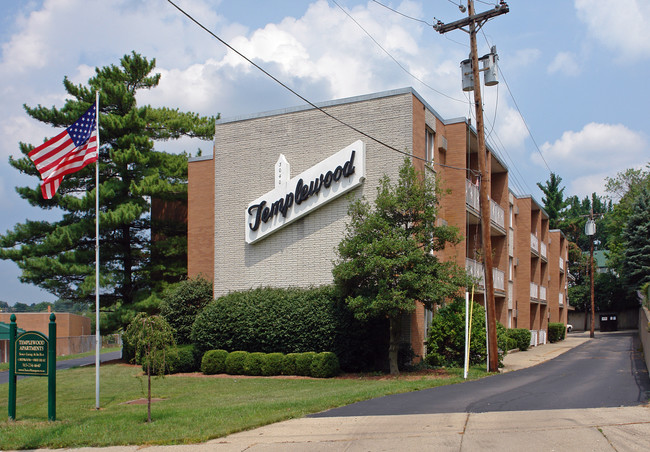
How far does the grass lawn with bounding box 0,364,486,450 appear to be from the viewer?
10.5 metres

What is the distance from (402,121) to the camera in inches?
894

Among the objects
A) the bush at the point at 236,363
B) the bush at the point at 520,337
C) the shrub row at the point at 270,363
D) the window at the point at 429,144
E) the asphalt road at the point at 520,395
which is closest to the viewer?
the asphalt road at the point at 520,395

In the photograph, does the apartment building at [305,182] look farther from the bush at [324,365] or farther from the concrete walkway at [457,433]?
the concrete walkway at [457,433]

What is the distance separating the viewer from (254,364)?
21.6 m

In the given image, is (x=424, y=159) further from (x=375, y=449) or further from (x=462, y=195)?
(x=375, y=449)

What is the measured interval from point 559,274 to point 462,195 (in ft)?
105

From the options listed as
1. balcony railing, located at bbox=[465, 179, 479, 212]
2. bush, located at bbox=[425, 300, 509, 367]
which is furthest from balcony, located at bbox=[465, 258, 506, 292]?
bush, located at bbox=[425, 300, 509, 367]

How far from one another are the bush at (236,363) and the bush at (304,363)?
2149 millimetres

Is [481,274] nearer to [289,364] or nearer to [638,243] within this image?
[289,364]

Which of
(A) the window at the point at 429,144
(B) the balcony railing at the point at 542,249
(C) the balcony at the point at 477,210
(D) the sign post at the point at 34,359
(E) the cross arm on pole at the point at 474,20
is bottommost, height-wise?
(D) the sign post at the point at 34,359

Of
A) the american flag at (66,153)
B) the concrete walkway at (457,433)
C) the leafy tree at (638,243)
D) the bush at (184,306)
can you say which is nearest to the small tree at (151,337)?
the concrete walkway at (457,433)

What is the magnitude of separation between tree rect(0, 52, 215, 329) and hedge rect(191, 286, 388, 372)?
23.4 feet

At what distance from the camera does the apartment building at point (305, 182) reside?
23.0m

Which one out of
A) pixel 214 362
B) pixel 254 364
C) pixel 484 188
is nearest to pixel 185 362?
pixel 214 362
